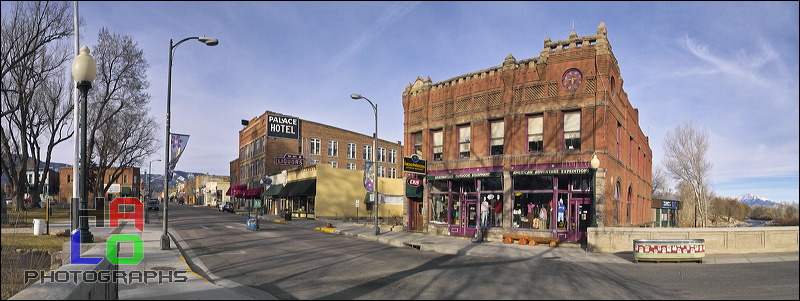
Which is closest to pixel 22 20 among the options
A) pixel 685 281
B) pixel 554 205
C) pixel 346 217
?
pixel 346 217

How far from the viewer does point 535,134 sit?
80.5ft

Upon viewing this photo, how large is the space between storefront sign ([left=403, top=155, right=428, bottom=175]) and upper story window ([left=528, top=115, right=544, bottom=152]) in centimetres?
657

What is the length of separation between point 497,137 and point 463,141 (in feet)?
7.95

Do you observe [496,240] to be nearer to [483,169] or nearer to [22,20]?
[483,169]

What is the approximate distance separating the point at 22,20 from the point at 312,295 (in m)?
31.5

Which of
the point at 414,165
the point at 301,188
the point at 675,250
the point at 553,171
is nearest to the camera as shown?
the point at 675,250

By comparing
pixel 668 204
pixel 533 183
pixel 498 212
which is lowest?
pixel 668 204

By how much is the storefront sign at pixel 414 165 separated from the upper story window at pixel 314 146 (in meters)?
35.8

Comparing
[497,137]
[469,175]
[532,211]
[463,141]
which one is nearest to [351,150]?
[463,141]

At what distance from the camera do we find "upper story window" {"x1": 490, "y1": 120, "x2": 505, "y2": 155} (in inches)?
1017

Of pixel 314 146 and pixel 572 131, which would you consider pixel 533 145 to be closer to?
pixel 572 131

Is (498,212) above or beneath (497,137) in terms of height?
beneath

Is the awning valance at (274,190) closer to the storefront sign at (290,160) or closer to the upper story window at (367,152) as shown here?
the storefront sign at (290,160)

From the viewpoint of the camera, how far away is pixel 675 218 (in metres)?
50.8
